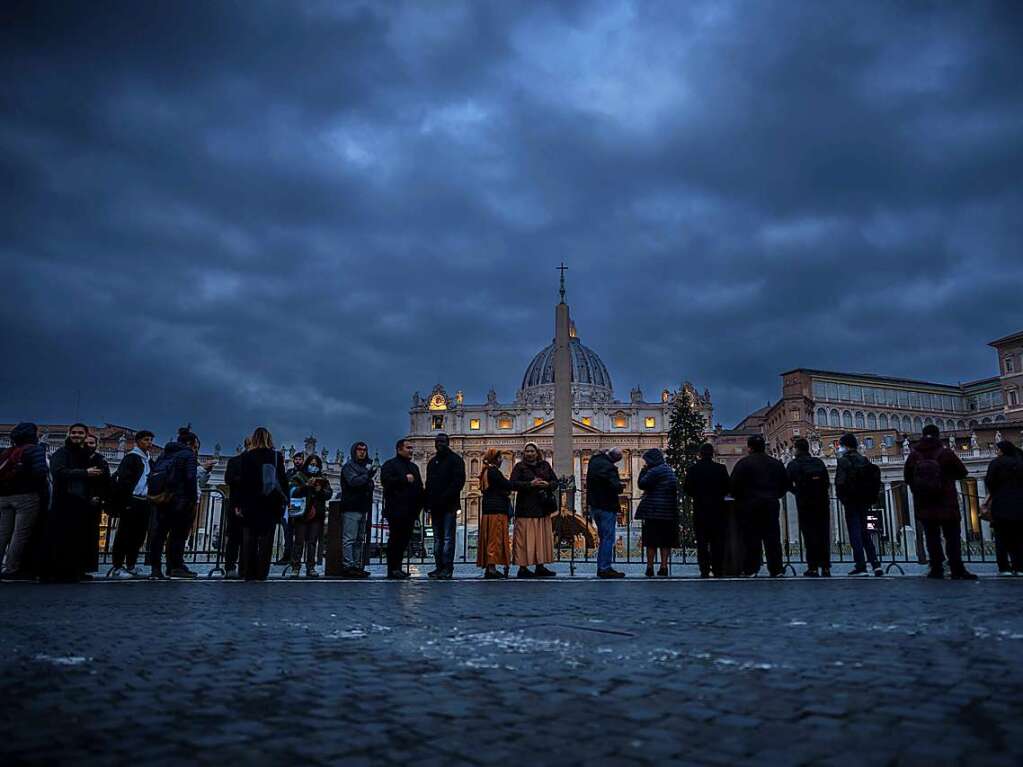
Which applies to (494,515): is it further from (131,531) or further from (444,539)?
(131,531)

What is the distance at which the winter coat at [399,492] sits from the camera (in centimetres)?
1101

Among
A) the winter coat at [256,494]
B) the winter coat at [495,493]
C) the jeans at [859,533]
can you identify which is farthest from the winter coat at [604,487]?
the winter coat at [256,494]

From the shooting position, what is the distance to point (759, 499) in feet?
35.9

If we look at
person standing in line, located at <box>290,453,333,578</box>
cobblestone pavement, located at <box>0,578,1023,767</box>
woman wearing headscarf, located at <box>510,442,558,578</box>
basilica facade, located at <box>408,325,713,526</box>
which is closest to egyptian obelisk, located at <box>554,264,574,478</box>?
person standing in line, located at <box>290,453,333,578</box>

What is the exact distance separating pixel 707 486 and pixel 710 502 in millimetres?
246

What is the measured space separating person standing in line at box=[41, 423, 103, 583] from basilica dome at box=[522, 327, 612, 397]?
108515mm

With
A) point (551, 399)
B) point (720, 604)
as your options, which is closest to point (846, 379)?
point (551, 399)

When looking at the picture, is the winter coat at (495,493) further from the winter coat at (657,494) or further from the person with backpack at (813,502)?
the person with backpack at (813,502)

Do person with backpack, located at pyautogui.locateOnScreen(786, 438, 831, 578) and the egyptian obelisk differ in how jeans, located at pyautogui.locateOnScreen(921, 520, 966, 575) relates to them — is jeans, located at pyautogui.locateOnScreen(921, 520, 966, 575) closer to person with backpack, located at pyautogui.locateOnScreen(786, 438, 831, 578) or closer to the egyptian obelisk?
person with backpack, located at pyautogui.locateOnScreen(786, 438, 831, 578)

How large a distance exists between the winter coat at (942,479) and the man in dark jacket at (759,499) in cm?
169

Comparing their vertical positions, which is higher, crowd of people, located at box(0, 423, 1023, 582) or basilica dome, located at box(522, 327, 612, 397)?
basilica dome, located at box(522, 327, 612, 397)

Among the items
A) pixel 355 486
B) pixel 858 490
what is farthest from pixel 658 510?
pixel 355 486

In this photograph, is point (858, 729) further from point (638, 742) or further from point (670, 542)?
point (670, 542)

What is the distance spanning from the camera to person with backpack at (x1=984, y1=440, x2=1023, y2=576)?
1014cm
